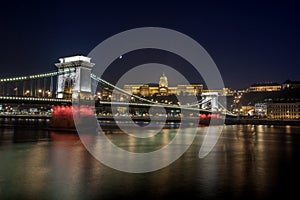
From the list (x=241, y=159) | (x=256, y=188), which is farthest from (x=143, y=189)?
(x=241, y=159)

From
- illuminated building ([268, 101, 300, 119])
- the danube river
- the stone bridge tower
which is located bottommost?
the danube river

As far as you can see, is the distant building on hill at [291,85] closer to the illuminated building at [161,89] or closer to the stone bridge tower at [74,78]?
the illuminated building at [161,89]

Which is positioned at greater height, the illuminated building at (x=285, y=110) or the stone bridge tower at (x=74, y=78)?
the stone bridge tower at (x=74, y=78)

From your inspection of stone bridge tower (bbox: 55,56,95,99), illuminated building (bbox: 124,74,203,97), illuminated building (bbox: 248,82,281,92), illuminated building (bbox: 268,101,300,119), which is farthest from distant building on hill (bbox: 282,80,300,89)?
stone bridge tower (bbox: 55,56,95,99)

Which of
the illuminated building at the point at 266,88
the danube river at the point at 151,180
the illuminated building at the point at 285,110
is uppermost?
the illuminated building at the point at 266,88

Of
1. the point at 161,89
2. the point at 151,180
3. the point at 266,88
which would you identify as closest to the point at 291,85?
the point at 266,88

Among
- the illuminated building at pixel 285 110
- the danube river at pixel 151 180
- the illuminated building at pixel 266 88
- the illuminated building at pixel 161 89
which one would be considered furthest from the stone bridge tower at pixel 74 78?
the illuminated building at pixel 266 88

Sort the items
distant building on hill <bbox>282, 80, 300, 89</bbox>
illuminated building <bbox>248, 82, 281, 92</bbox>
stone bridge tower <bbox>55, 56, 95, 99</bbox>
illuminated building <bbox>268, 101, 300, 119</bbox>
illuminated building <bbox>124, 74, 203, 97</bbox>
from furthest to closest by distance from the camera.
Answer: illuminated building <bbox>124, 74, 203, 97</bbox>, illuminated building <bbox>248, 82, 281, 92</bbox>, distant building on hill <bbox>282, 80, 300, 89</bbox>, illuminated building <bbox>268, 101, 300, 119</bbox>, stone bridge tower <bbox>55, 56, 95, 99</bbox>

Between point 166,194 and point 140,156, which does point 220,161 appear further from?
point 166,194

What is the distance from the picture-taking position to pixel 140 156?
654 inches

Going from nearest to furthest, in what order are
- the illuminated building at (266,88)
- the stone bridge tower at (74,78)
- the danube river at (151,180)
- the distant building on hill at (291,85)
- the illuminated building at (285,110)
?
the danube river at (151,180)
the stone bridge tower at (74,78)
the illuminated building at (285,110)
the distant building on hill at (291,85)
the illuminated building at (266,88)

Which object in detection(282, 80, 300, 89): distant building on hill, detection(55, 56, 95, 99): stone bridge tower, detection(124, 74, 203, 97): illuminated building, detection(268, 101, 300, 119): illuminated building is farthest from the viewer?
detection(124, 74, 203, 97): illuminated building

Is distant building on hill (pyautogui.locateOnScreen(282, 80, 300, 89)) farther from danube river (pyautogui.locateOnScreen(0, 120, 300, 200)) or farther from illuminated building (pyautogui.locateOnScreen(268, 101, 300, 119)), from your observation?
danube river (pyautogui.locateOnScreen(0, 120, 300, 200))

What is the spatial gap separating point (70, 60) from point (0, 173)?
106 feet
